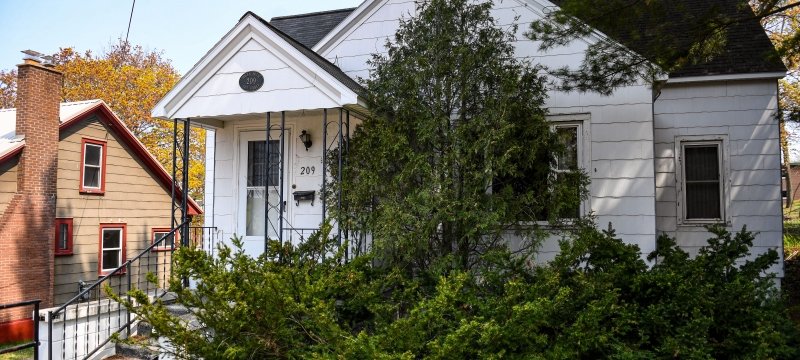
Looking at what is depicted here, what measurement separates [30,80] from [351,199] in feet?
31.6

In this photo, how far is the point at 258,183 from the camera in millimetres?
8508

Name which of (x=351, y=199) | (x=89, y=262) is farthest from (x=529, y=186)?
(x=89, y=262)

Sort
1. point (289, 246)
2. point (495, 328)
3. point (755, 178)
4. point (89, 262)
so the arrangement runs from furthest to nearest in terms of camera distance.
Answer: point (89, 262) → point (755, 178) → point (289, 246) → point (495, 328)

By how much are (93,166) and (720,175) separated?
14.6m

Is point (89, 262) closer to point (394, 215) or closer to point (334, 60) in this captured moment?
point (334, 60)

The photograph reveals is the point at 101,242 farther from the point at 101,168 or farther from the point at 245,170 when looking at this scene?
the point at 245,170

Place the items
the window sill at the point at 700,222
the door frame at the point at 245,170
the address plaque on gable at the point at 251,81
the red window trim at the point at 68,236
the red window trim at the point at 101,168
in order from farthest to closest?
the red window trim at the point at 101,168
the red window trim at the point at 68,236
the window sill at the point at 700,222
the door frame at the point at 245,170
the address plaque on gable at the point at 251,81

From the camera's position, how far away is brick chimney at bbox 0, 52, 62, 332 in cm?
1140

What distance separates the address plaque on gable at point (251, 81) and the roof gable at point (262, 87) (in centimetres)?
5

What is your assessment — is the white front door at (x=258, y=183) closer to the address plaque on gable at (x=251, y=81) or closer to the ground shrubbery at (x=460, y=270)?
the address plaque on gable at (x=251, y=81)

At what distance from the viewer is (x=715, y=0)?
10016 mm

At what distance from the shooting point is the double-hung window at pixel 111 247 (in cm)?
1450

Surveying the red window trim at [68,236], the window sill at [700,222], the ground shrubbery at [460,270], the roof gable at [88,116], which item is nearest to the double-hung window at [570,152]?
the ground shrubbery at [460,270]

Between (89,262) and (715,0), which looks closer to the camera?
(715,0)
